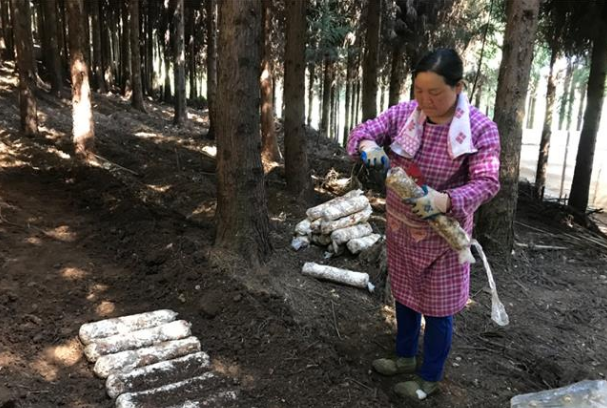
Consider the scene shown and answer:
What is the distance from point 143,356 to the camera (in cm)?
326

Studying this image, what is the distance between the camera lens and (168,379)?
10.2ft

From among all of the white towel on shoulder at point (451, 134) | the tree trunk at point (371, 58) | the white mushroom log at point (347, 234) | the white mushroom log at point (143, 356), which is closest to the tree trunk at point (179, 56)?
the tree trunk at point (371, 58)

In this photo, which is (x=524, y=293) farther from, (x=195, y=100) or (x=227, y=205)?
(x=195, y=100)

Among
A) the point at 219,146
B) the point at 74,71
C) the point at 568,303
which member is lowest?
the point at 568,303

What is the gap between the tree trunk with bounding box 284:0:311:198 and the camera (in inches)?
287

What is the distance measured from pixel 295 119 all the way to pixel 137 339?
14.9 feet

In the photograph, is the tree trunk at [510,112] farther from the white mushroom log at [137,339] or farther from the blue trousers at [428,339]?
the white mushroom log at [137,339]

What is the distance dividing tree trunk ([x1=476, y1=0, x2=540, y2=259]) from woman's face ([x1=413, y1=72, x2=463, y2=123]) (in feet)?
10.7

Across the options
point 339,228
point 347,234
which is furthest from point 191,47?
point 347,234

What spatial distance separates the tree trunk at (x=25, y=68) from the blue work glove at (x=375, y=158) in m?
8.38

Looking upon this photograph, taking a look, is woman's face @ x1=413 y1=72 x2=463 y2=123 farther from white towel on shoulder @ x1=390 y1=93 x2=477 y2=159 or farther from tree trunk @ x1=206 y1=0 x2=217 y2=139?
tree trunk @ x1=206 y1=0 x2=217 y2=139

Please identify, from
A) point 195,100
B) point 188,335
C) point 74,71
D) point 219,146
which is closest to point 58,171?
point 74,71

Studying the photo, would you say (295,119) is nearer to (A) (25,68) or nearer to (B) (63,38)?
(A) (25,68)

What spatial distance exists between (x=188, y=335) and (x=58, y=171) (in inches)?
205
